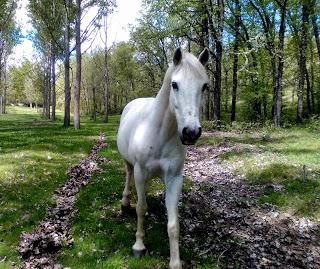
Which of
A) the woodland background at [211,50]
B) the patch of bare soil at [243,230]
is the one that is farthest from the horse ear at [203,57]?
the woodland background at [211,50]

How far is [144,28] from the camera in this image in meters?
60.5

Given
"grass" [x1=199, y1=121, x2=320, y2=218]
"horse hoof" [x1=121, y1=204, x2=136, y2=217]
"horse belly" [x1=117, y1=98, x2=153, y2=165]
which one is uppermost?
"horse belly" [x1=117, y1=98, x2=153, y2=165]

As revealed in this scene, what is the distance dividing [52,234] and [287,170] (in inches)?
402

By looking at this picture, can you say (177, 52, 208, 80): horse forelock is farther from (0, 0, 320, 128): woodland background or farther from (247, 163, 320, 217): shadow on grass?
(0, 0, 320, 128): woodland background

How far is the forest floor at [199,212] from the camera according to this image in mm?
8469

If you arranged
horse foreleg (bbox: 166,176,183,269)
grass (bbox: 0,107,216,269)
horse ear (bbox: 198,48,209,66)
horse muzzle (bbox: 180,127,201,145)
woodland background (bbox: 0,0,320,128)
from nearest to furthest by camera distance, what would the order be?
horse muzzle (bbox: 180,127,201,145) → horse ear (bbox: 198,48,209,66) → horse foreleg (bbox: 166,176,183,269) → grass (bbox: 0,107,216,269) → woodland background (bbox: 0,0,320,128)

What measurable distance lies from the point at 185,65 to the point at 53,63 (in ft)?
194

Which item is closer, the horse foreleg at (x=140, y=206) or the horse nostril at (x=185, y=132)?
the horse nostril at (x=185, y=132)

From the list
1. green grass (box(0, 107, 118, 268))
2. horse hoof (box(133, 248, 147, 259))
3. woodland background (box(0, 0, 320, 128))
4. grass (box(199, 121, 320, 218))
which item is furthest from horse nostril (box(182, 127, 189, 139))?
woodland background (box(0, 0, 320, 128))

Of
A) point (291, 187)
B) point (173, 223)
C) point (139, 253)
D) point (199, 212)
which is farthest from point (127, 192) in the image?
point (291, 187)

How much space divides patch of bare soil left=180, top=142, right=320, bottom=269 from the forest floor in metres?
0.03

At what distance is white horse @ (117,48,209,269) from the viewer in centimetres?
620

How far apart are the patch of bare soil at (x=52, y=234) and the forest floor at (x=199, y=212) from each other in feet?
0.61

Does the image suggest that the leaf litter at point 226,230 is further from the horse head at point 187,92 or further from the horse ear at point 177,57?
the horse ear at point 177,57
